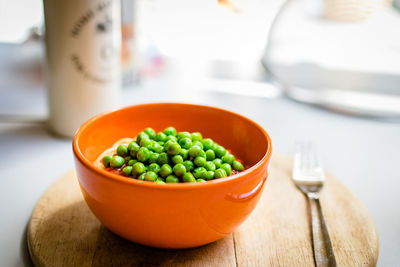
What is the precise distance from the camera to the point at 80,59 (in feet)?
3.30

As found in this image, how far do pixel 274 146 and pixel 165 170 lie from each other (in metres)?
0.57

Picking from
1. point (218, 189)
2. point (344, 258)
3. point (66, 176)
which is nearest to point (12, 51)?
point (66, 176)

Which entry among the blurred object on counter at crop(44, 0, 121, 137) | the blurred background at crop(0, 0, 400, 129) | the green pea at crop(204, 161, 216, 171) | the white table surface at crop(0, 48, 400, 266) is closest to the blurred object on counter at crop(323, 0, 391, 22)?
the blurred background at crop(0, 0, 400, 129)

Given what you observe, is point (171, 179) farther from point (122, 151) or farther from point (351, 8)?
point (351, 8)

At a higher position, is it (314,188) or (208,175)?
(208,175)

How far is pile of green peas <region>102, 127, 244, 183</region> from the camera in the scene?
0.61 m

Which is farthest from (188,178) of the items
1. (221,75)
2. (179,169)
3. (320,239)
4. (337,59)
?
(337,59)

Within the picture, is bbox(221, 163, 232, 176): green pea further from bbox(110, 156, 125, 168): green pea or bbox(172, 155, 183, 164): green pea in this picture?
bbox(110, 156, 125, 168): green pea

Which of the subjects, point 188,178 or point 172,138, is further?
point 172,138

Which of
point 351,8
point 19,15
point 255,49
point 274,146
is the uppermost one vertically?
point 351,8

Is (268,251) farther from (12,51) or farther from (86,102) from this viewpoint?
(12,51)

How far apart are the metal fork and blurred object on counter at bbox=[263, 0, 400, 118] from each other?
0.54 metres

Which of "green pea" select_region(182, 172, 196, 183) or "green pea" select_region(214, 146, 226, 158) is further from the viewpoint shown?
"green pea" select_region(214, 146, 226, 158)

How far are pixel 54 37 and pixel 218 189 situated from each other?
70 centimetres
